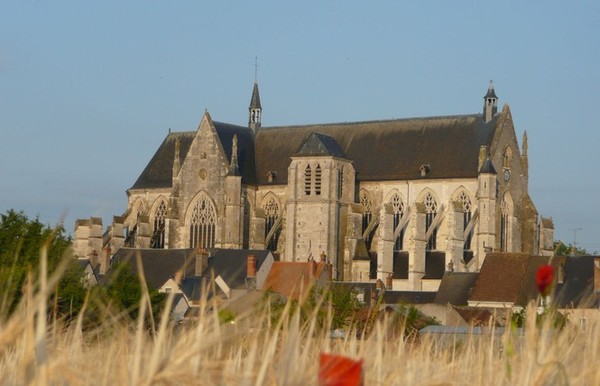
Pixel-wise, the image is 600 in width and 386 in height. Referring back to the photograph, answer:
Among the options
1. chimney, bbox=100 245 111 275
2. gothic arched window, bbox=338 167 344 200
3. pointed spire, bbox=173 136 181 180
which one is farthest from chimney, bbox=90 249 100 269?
gothic arched window, bbox=338 167 344 200

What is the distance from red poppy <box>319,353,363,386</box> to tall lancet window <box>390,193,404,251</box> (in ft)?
214

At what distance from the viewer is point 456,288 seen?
5934 centimetres

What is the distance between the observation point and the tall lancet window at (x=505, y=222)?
6825cm

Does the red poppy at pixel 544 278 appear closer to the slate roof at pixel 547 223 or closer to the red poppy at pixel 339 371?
the red poppy at pixel 339 371

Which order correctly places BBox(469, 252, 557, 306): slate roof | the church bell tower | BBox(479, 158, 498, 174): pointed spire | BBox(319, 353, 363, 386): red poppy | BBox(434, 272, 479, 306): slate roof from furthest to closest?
the church bell tower
BBox(479, 158, 498, 174): pointed spire
BBox(434, 272, 479, 306): slate roof
BBox(469, 252, 557, 306): slate roof
BBox(319, 353, 363, 386): red poppy

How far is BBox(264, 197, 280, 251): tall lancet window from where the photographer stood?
237ft

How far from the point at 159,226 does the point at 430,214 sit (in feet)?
50.7

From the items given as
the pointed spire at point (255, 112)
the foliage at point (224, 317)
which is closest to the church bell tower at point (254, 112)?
the pointed spire at point (255, 112)

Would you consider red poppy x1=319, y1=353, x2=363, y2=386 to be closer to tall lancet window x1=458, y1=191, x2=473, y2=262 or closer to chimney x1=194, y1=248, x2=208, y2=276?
chimney x1=194, y1=248, x2=208, y2=276

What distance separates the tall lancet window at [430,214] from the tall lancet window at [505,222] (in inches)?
128

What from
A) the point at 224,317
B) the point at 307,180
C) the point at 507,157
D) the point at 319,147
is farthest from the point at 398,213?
the point at 224,317

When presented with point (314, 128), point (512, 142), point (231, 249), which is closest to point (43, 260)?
point (231, 249)

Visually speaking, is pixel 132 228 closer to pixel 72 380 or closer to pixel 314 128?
pixel 314 128

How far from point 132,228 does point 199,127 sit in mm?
6944
